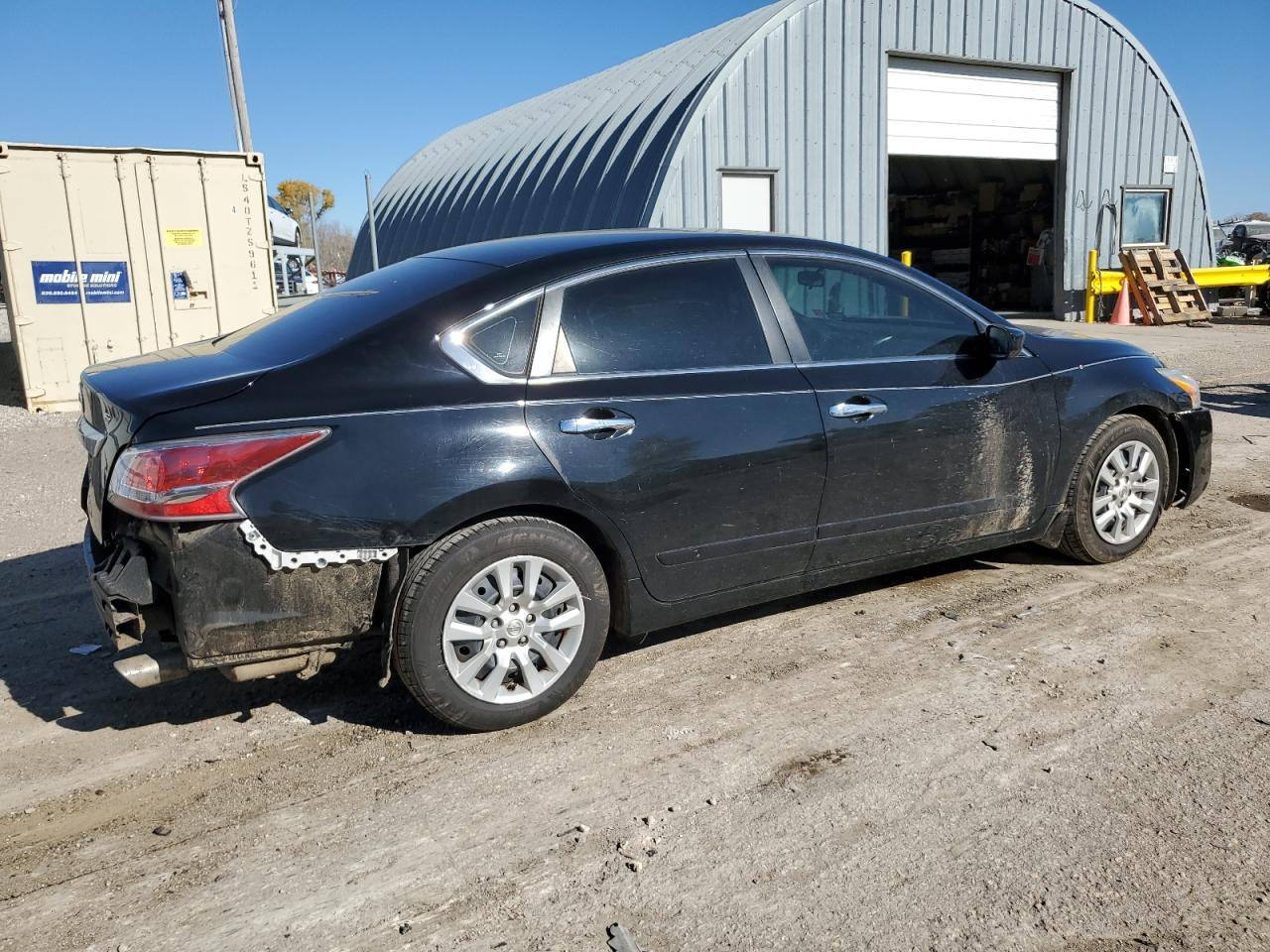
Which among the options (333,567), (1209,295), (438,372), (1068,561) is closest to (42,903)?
(333,567)

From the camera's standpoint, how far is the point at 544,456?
342cm

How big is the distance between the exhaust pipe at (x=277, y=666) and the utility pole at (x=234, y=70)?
17.2m

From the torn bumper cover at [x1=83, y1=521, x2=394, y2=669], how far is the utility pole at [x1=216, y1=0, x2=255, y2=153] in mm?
17007

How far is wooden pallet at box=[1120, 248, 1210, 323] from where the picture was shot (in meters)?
19.5

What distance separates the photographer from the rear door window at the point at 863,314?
4.16 metres

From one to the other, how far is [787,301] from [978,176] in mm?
23541

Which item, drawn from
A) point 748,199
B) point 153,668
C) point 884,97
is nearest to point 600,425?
point 153,668

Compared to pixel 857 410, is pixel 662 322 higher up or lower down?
higher up

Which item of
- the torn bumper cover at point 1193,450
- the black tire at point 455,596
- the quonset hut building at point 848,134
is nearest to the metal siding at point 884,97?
the quonset hut building at point 848,134

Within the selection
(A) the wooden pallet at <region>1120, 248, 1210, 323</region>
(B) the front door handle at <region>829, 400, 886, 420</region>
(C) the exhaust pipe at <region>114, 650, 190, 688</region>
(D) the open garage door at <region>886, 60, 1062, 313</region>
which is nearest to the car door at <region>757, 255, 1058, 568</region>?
(B) the front door handle at <region>829, 400, 886, 420</region>

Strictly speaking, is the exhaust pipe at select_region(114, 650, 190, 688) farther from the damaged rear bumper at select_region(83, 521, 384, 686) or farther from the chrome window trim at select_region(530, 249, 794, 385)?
the chrome window trim at select_region(530, 249, 794, 385)

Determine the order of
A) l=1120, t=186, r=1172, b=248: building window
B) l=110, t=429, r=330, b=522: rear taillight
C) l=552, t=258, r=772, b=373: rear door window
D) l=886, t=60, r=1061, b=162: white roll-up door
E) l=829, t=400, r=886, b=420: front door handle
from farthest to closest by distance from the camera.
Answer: l=1120, t=186, r=1172, b=248: building window → l=886, t=60, r=1061, b=162: white roll-up door → l=829, t=400, r=886, b=420: front door handle → l=552, t=258, r=772, b=373: rear door window → l=110, t=429, r=330, b=522: rear taillight

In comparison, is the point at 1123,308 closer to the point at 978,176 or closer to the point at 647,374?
the point at 978,176

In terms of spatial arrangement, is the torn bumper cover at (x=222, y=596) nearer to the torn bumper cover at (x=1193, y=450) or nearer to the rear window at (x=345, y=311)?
the rear window at (x=345, y=311)
